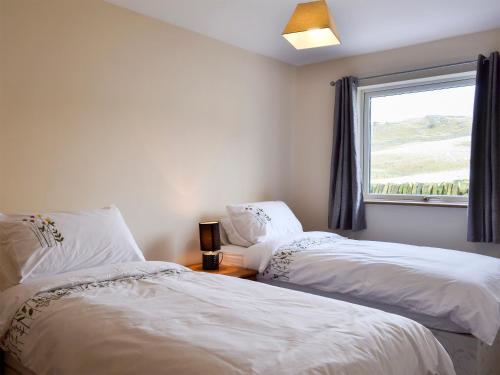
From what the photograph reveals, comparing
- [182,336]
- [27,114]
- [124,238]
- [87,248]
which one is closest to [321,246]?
[124,238]

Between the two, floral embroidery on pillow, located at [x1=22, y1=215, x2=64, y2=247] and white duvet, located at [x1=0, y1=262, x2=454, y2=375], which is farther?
floral embroidery on pillow, located at [x1=22, y1=215, x2=64, y2=247]

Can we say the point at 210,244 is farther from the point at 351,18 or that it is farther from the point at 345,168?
the point at 351,18

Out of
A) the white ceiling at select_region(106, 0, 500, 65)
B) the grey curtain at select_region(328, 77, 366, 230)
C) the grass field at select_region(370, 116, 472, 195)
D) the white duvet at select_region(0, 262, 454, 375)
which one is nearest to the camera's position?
the white duvet at select_region(0, 262, 454, 375)

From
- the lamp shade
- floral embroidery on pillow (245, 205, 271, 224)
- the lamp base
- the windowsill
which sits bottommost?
the lamp base

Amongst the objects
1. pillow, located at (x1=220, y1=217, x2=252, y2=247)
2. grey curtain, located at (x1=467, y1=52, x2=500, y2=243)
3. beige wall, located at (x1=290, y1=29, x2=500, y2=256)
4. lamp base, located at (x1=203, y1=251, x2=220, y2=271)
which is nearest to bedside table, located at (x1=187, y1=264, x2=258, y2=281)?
lamp base, located at (x1=203, y1=251, x2=220, y2=271)

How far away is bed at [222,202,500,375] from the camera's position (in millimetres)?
2021

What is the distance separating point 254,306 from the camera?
64.3 inches

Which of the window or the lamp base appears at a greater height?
the window

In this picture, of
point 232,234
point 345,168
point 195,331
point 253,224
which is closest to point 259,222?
point 253,224

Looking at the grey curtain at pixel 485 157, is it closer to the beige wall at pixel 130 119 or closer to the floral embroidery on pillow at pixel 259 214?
the floral embroidery on pillow at pixel 259 214

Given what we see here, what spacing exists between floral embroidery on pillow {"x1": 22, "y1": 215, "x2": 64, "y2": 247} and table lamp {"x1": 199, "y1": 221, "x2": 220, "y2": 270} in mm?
1113

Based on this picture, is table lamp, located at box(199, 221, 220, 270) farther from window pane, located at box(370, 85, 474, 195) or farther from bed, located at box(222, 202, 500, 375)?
window pane, located at box(370, 85, 474, 195)

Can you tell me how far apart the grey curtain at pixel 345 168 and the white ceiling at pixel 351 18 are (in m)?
0.45

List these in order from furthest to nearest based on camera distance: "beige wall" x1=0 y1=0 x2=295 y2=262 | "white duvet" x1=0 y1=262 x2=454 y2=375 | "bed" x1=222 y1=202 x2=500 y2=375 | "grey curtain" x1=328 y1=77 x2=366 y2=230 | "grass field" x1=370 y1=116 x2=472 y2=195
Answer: "grey curtain" x1=328 y1=77 x2=366 y2=230
"grass field" x1=370 y1=116 x2=472 y2=195
"beige wall" x1=0 y1=0 x2=295 y2=262
"bed" x1=222 y1=202 x2=500 y2=375
"white duvet" x1=0 y1=262 x2=454 y2=375
